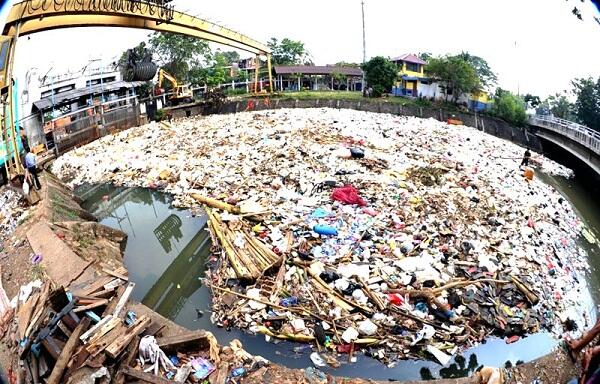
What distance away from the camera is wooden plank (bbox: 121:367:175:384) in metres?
4.19

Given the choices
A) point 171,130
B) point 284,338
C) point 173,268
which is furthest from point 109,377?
point 171,130

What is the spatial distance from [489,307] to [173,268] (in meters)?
5.80

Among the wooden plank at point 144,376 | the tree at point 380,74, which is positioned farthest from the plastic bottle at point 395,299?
the tree at point 380,74

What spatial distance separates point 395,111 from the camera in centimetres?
2108

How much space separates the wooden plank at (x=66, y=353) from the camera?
407 centimetres

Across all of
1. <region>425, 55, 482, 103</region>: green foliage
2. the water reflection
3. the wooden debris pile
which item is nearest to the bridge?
<region>425, 55, 482, 103</region>: green foliage

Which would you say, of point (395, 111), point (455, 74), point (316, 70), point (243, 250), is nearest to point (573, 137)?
point (395, 111)

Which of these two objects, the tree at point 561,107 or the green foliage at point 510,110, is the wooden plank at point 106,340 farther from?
the tree at point 561,107

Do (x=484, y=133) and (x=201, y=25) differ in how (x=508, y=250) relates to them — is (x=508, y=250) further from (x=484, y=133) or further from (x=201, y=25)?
(x=201, y=25)

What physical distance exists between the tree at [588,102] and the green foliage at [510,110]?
2528 mm

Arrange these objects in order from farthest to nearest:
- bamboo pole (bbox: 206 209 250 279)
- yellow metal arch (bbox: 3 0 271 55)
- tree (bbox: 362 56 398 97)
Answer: tree (bbox: 362 56 398 97) → yellow metal arch (bbox: 3 0 271 55) → bamboo pole (bbox: 206 209 250 279)

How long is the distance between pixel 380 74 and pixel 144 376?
22681mm

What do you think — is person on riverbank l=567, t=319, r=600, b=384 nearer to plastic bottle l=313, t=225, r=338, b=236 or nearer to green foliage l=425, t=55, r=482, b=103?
plastic bottle l=313, t=225, r=338, b=236

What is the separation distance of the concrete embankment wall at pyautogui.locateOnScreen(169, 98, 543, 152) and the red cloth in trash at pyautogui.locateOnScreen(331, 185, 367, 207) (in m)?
13.2
